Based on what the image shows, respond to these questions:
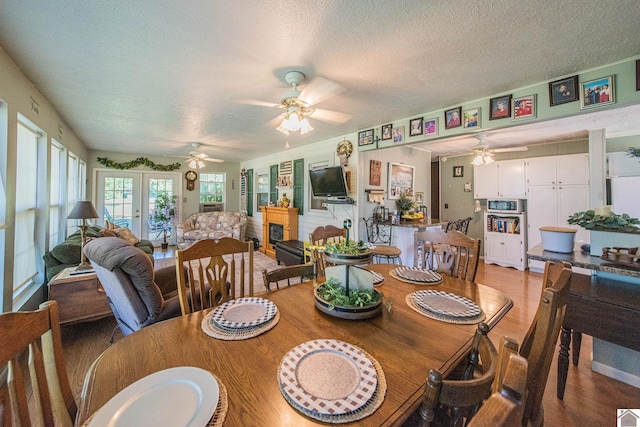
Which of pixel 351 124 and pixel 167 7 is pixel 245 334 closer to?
pixel 167 7

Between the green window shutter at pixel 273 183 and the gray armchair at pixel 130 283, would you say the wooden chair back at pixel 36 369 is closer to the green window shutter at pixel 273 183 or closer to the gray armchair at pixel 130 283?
the gray armchair at pixel 130 283

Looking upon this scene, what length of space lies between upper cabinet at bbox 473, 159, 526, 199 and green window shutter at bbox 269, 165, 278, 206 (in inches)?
181

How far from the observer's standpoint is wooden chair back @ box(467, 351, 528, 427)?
370mm

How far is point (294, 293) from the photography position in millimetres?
1528

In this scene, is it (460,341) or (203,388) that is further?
(460,341)

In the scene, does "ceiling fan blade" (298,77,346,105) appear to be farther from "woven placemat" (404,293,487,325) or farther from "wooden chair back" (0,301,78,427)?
"wooden chair back" (0,301,78,427)

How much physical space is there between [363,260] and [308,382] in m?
0.55

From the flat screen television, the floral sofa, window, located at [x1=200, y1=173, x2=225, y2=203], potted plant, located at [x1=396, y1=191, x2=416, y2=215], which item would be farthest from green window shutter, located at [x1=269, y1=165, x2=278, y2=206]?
potted plant, located at [x1=396, y1=191, x2=416, y2=215]

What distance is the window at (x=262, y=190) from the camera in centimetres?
669

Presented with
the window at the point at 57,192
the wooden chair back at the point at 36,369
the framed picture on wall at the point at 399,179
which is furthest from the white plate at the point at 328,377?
the window at the point at 57,192

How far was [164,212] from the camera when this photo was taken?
6719 mm

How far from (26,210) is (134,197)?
425 centimetres

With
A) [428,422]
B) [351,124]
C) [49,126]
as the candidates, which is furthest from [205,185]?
[428,422]

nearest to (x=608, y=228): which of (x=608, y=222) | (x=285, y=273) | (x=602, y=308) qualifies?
(x=608, y=222)
